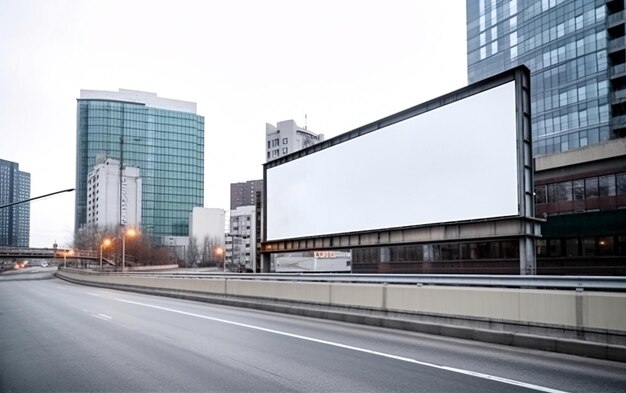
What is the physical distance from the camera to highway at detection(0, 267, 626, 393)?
7336mm

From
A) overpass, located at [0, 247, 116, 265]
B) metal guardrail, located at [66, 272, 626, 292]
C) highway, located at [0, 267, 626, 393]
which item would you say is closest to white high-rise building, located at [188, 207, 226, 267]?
overpass, located at [0, 247, 116, 265]

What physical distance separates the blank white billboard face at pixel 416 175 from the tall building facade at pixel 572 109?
20814mm

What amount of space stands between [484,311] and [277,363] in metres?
4.95

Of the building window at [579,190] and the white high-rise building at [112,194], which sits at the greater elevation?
the white high-rise building at [112,194]

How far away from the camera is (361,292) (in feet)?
48.5

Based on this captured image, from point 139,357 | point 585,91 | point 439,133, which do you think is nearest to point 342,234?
point 439,133

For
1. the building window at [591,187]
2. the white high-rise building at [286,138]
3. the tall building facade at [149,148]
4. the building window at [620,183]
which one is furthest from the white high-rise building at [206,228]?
the building window at [620,183]

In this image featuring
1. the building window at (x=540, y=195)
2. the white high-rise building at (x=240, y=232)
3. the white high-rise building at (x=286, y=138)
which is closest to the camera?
the building window at (x=540, y=195)

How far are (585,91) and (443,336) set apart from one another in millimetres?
72344

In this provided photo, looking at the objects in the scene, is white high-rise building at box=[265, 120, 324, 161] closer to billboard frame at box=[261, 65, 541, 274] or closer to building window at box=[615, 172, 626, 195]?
building window at box=[615, 172, 626, 195]

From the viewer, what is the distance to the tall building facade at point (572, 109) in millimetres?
41312

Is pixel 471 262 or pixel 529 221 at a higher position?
pixel 529 221

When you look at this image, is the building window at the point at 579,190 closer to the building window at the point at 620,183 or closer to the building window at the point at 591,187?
the building window at the point at 591,187

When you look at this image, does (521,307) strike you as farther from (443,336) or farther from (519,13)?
(519,13)
